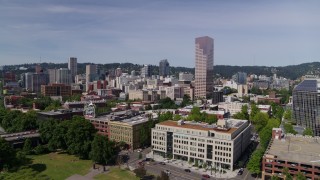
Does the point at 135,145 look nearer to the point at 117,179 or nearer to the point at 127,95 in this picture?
the point at 117,179

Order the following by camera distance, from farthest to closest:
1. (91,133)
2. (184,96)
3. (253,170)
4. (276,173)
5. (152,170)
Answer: (184,96), (91,133), (152,170), (253,170), (276,173)

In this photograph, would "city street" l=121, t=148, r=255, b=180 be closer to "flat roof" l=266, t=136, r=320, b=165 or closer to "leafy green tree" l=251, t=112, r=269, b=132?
"flat roof" l=266, t=136, r=320, b=165

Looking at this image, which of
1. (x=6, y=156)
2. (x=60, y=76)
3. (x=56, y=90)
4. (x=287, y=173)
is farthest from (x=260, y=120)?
(x=60, y=76)

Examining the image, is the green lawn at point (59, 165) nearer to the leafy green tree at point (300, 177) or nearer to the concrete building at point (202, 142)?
the concrete building at point (202, 142)

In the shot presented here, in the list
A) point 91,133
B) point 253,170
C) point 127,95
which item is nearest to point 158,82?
point 127,95

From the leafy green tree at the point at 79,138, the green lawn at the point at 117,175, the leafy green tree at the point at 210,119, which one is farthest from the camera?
the leafy green tree at the point at 210,119

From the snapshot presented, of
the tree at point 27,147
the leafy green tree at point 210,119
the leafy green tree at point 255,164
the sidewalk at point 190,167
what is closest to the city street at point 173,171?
the sidewalk at point 190,167
